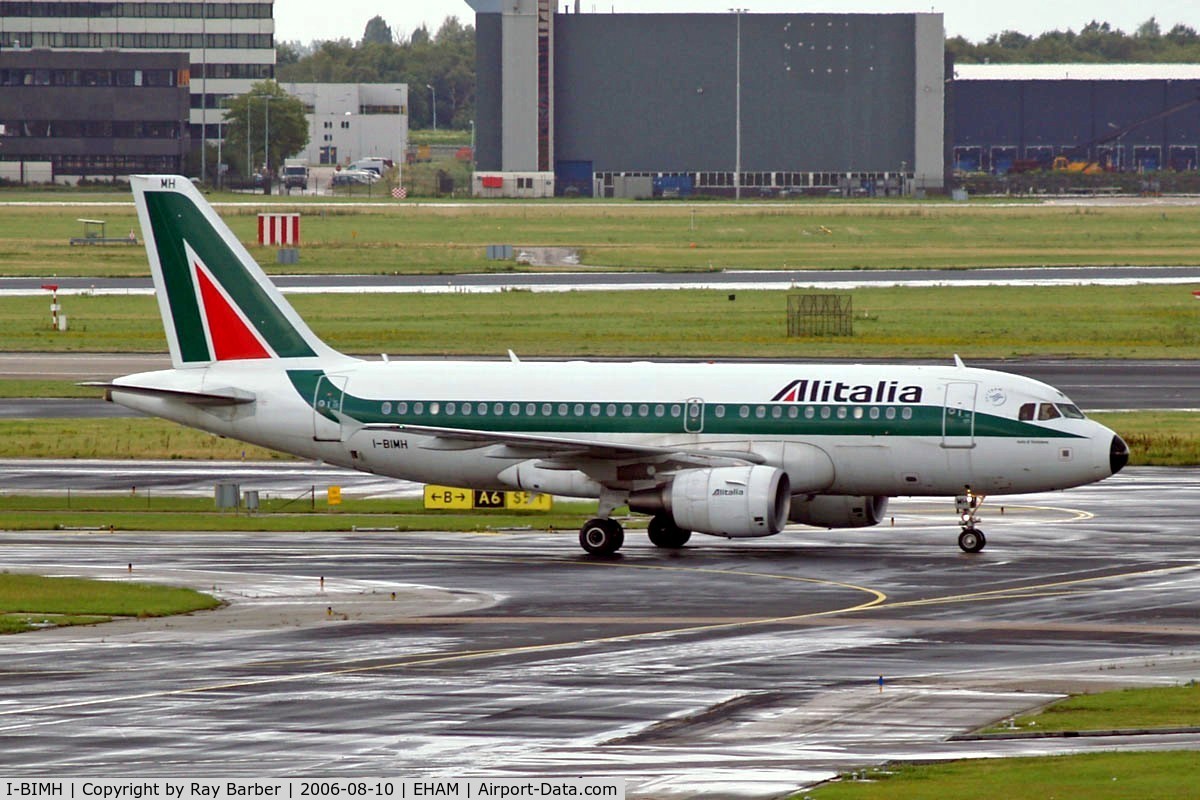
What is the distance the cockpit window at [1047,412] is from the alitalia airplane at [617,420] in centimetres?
3

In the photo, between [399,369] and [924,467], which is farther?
[399,369]

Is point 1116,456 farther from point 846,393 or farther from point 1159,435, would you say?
point 1159,435

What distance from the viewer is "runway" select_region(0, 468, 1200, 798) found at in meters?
22.7

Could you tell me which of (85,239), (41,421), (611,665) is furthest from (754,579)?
(85,239)

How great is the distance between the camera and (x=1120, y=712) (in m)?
24.8

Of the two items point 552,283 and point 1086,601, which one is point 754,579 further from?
point 552,283

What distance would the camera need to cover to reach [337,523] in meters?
49.0

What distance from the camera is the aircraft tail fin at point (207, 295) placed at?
4709cm

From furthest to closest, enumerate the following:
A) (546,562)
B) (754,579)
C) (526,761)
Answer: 1. (546,562)
2. (754,579)
3. (526,761)

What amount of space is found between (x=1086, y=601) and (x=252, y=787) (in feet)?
67.2

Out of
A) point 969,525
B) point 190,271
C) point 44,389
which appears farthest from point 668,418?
point 44,389

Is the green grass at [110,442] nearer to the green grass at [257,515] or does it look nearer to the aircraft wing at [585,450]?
the green grass at [257,515]

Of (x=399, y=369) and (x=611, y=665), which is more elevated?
(x=399, y=369)

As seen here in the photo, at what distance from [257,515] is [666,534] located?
39.8ft
